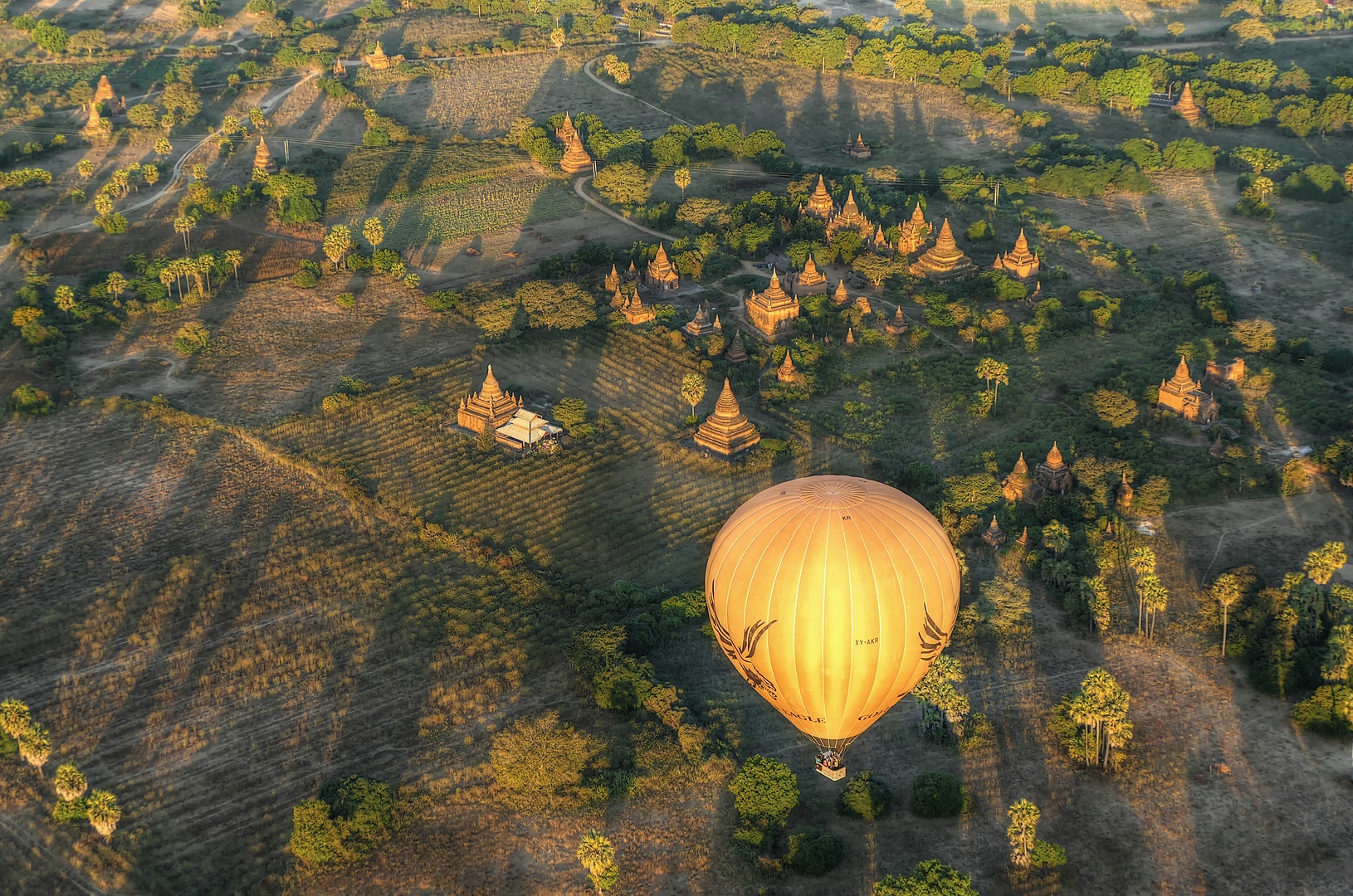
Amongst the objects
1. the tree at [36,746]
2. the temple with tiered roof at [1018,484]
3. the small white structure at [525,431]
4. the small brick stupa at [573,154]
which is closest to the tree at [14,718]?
the tree at [36,746]

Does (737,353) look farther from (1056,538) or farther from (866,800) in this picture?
(866,800)

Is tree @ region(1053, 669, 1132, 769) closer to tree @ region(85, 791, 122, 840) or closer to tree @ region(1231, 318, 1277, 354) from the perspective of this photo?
tree @ region(85, 791, 122, 840)

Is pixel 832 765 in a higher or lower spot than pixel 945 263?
higher

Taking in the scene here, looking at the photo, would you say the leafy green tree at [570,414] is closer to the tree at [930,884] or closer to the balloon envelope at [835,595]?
the balloon envelope at [835,595]

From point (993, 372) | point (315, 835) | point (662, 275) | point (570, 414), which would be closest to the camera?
point (315, 835)

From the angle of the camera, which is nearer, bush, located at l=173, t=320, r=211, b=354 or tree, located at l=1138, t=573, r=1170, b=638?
tree, located at l=1138, t=573, r=1170, b=638

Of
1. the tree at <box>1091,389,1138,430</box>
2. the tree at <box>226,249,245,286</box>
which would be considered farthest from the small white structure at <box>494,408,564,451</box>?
the tree at <box>226,249,245,286</box>

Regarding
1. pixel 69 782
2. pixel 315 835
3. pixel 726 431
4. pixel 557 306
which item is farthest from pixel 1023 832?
pixel 557 306
